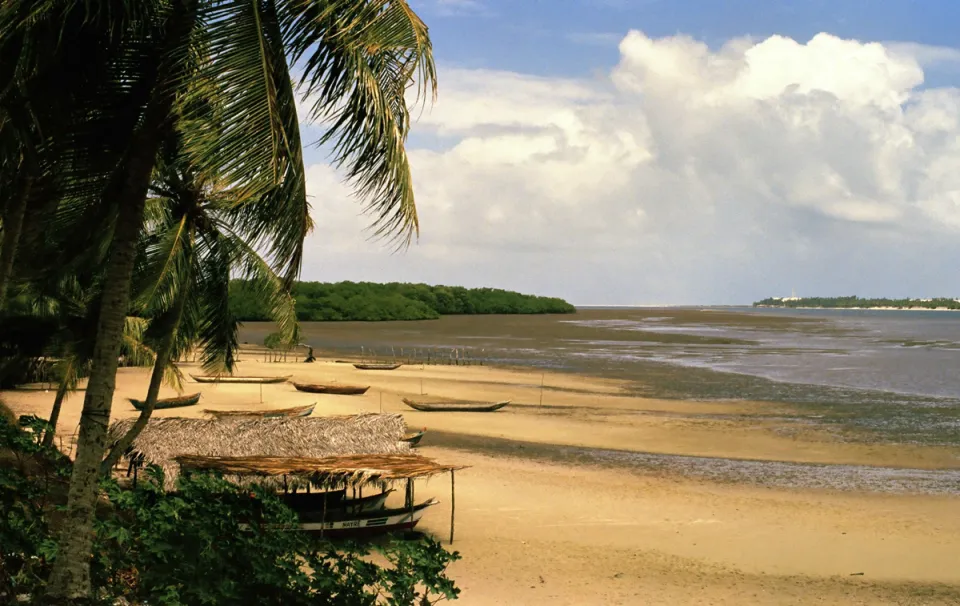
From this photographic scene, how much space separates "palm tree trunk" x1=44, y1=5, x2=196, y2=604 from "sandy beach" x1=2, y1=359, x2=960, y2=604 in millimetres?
5137

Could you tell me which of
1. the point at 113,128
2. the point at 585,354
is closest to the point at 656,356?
the point at 585,354

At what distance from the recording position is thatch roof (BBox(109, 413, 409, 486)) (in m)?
13.8

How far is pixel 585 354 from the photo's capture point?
180ft

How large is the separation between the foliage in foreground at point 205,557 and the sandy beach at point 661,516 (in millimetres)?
4317

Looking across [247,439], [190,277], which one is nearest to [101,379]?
[190,277]

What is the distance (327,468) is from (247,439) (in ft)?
9.10

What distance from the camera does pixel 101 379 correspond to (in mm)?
6793

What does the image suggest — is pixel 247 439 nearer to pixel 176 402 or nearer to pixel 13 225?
pixel 13 225

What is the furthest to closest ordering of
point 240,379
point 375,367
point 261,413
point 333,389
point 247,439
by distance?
point 375,367, point 240,379, point 333,389, point 261,413, point 247,439

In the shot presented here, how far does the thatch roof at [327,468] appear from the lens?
39.2ft

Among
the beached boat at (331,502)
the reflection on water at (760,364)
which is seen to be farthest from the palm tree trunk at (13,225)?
the reflection on water at (760,364)

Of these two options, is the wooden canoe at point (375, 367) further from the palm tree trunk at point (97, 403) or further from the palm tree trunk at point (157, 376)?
the palm tree trunk at point (97, 403)

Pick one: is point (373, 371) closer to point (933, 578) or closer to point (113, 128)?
point (933, 578)

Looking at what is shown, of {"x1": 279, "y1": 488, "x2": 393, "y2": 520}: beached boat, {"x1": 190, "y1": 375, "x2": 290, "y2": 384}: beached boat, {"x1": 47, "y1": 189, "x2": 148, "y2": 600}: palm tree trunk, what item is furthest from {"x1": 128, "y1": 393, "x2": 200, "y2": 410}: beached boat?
{"x1": 47, "y1": 189, "x2": 148, "y2": 600}: palm tree trunk
